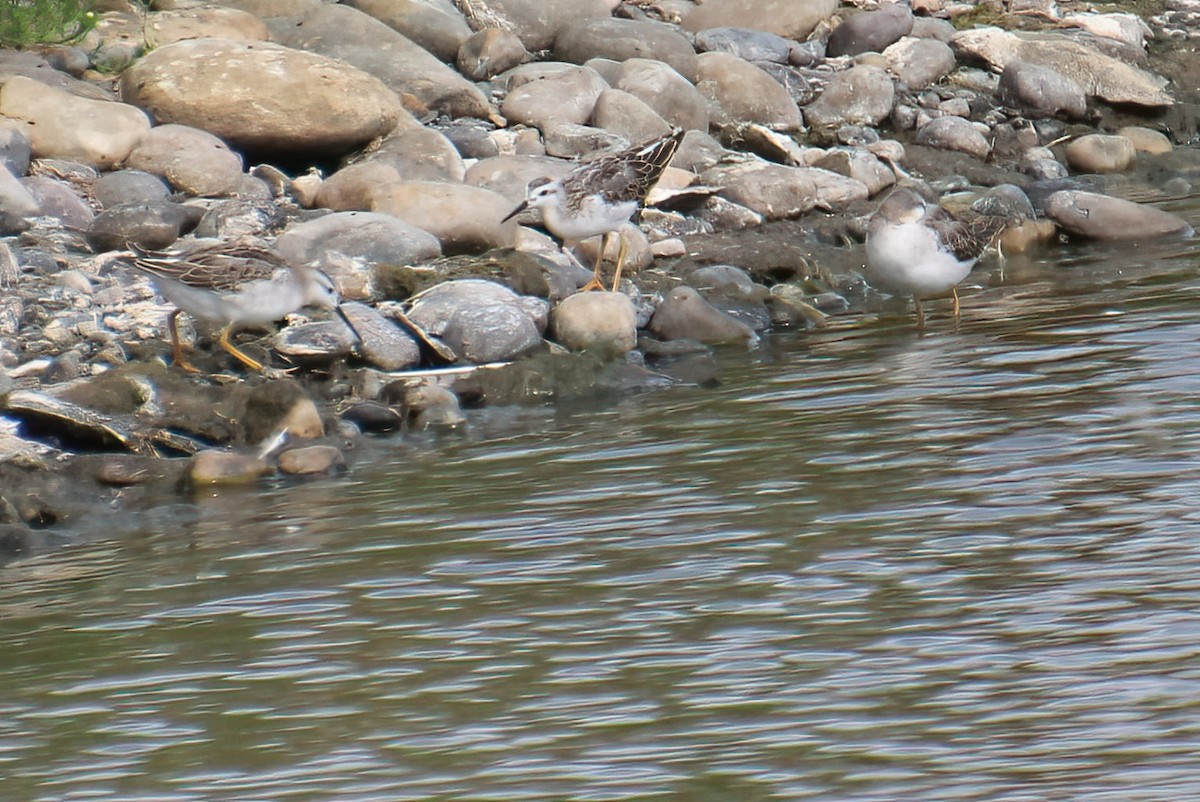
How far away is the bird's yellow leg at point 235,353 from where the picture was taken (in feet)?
34.5

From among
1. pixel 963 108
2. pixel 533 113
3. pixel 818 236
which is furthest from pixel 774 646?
pixel 963 108

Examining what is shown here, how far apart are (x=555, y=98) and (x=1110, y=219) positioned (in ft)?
16.8

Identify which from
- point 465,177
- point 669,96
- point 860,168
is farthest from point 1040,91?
point 465,177

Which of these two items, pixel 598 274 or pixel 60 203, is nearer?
pixel 598 274

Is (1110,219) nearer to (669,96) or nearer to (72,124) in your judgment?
(669,96)

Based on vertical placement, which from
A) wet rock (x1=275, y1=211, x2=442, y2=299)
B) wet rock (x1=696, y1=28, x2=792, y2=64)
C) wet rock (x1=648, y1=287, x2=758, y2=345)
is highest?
wet rock (x1=696, y1=28, x2=792, y2=64)

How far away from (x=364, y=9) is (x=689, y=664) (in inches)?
518

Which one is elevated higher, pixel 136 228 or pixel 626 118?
pixel 626 118

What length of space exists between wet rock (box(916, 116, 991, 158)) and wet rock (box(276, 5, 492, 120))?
489cm

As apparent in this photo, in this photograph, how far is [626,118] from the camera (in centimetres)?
1598

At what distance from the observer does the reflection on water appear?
4840 mm

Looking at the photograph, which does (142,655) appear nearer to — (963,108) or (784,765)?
(784,765)

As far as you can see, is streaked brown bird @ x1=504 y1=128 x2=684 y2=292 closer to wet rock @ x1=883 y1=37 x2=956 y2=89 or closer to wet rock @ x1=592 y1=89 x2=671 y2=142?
wet rock @ x1=592 y1=89 x2=671 y2=142

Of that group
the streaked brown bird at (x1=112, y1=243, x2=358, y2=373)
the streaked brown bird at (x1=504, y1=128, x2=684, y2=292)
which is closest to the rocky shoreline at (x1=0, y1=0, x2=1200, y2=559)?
the streaked brown bird at (x1=112, y1=243, x2=358, y2=373)
